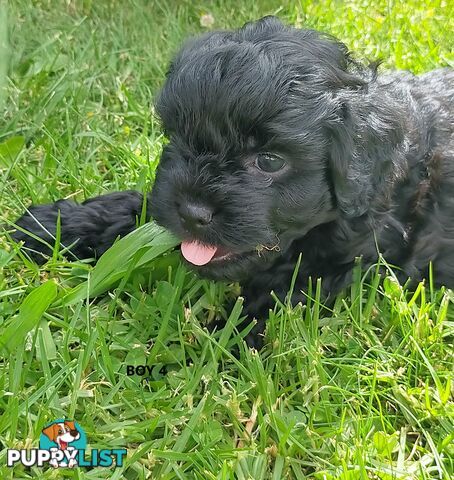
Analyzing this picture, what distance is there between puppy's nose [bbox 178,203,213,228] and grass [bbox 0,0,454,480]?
0.32 m

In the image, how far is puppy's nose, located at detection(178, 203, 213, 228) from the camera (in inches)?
67.0

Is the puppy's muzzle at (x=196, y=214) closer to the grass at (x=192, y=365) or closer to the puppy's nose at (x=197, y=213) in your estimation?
the puppy's nose at (x=197, y=213)

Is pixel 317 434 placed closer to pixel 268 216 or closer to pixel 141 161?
pixel 268 216

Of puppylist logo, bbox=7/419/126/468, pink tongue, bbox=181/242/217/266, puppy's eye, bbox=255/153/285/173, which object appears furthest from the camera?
pink tongue, bbox=181/242/217/266

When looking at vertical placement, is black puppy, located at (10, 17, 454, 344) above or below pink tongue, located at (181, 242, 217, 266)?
above

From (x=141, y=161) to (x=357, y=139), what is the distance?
1074 millimetres

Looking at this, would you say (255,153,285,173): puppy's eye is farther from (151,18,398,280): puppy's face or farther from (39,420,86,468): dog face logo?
(39,420,86,468): dog face logo

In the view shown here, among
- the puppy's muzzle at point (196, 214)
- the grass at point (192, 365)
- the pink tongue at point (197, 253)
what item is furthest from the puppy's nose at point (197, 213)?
the grass at point (192, 365)

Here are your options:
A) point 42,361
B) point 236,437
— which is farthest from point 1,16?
point 236,437

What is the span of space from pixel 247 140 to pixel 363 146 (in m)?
0.33

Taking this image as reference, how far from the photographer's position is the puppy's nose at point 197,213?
5.58 feet

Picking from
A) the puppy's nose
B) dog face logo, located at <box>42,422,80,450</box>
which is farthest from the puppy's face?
dog face logo, located at <box>42,422,80,450</box>

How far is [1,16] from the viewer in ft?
3.19

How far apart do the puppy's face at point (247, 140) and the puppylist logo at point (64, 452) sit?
21.2 inches
